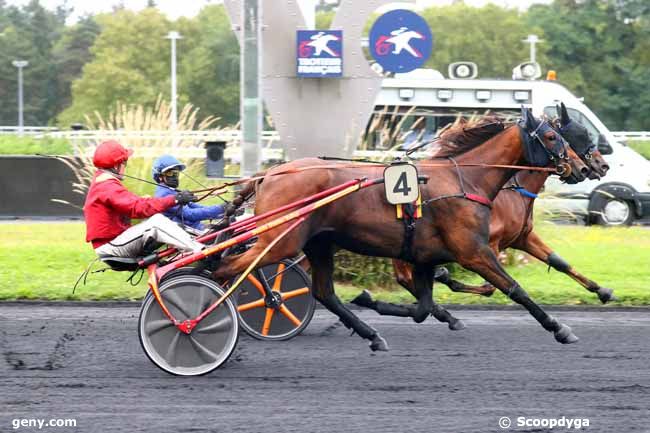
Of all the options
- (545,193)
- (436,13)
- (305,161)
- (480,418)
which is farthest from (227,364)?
(436,13)

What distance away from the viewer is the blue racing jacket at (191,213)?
792 cm

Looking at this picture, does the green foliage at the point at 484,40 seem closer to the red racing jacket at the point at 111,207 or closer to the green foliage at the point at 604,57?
the green foliage at the point at 604,57

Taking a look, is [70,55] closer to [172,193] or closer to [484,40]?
[484,40]

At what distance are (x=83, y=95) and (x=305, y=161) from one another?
45.0 meters

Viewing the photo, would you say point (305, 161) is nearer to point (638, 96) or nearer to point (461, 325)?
point (461, 325)

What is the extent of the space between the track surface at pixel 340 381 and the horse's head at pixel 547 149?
4.02 ft

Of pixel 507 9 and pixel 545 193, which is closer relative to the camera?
pixel 545 193

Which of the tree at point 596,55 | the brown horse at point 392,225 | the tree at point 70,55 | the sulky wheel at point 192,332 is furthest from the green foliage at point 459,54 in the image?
the sulky wheel at point 192,332

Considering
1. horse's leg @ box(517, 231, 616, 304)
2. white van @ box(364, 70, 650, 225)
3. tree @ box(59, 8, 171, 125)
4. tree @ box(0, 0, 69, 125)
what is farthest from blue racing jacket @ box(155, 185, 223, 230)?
tree @ box(0, 0, 69, 125)

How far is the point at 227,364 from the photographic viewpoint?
7.16 m

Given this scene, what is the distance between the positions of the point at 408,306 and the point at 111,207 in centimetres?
233

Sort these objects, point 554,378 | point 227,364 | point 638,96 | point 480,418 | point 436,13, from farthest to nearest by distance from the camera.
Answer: point 436,13, point 638,96, point 227,364, point 554,378, point 480,418

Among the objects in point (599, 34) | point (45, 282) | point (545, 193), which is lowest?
point (45, 282)

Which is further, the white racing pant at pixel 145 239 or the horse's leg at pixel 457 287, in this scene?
the horse's leg at pixel 457 287
